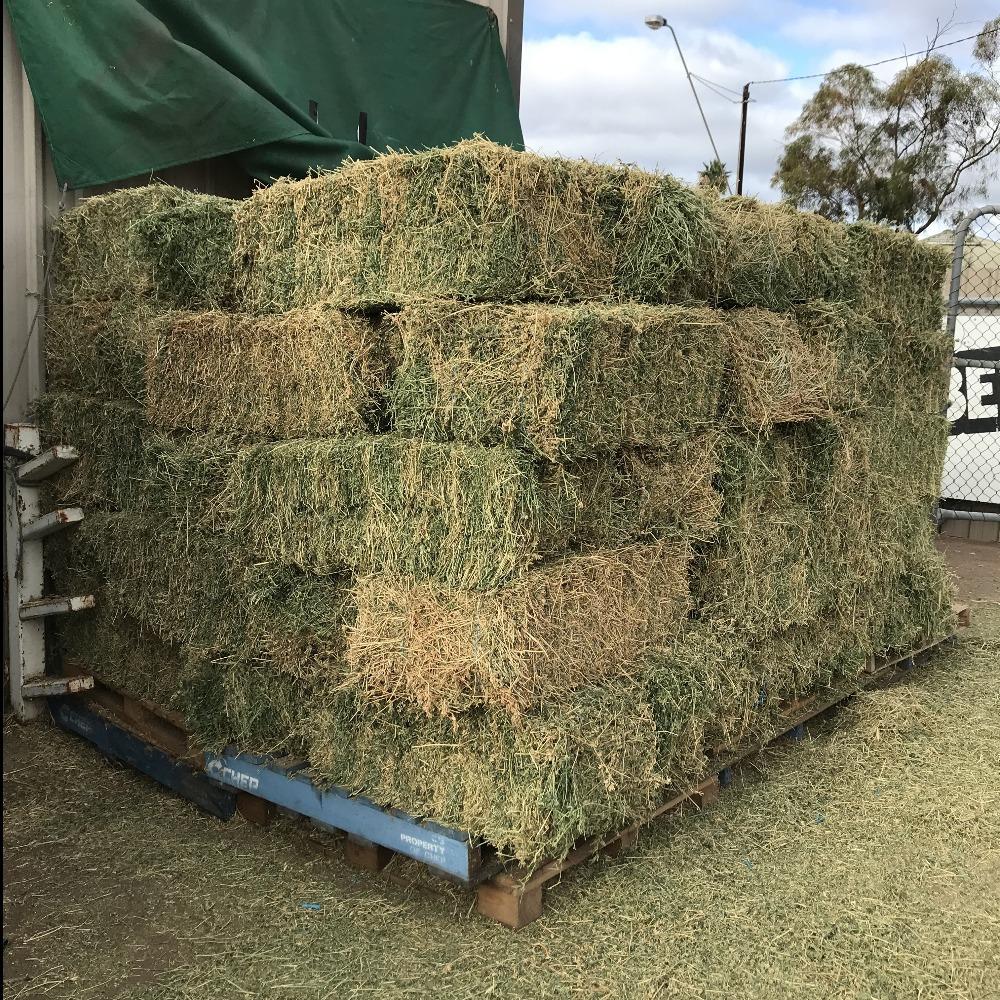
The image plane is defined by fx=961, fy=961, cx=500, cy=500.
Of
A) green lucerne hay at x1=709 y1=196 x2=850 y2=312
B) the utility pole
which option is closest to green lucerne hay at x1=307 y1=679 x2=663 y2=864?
green lucerne hay at x1=709 y1=196 x2=850 y2=312

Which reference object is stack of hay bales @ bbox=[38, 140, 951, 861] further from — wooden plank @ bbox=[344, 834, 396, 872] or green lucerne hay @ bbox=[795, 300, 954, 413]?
wooden plank @ bbox=[344, 834, 396, 872]

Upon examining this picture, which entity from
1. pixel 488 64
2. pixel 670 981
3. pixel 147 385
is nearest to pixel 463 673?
pixel 670 981

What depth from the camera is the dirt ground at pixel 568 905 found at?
3363 mm

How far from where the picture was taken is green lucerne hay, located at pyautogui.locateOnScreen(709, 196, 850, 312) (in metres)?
4.66

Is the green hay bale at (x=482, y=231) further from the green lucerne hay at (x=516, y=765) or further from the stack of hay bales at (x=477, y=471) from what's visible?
the green lucerne hay at (x=516, y=765)

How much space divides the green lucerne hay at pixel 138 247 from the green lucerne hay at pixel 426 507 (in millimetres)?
1179

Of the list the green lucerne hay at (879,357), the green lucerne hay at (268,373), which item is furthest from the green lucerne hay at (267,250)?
the green lucerne hay at (879,357)

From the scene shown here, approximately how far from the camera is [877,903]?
3.82 metres

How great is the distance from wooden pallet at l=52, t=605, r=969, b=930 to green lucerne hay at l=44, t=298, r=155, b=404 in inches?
68.2

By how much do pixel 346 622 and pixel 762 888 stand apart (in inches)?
79.5

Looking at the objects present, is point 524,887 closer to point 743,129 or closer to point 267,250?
point 267,250

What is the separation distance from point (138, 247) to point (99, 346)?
2.66 feet

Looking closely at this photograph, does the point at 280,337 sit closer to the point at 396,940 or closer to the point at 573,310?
the point at 573,310

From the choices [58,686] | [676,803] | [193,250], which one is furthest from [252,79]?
[676,803]
